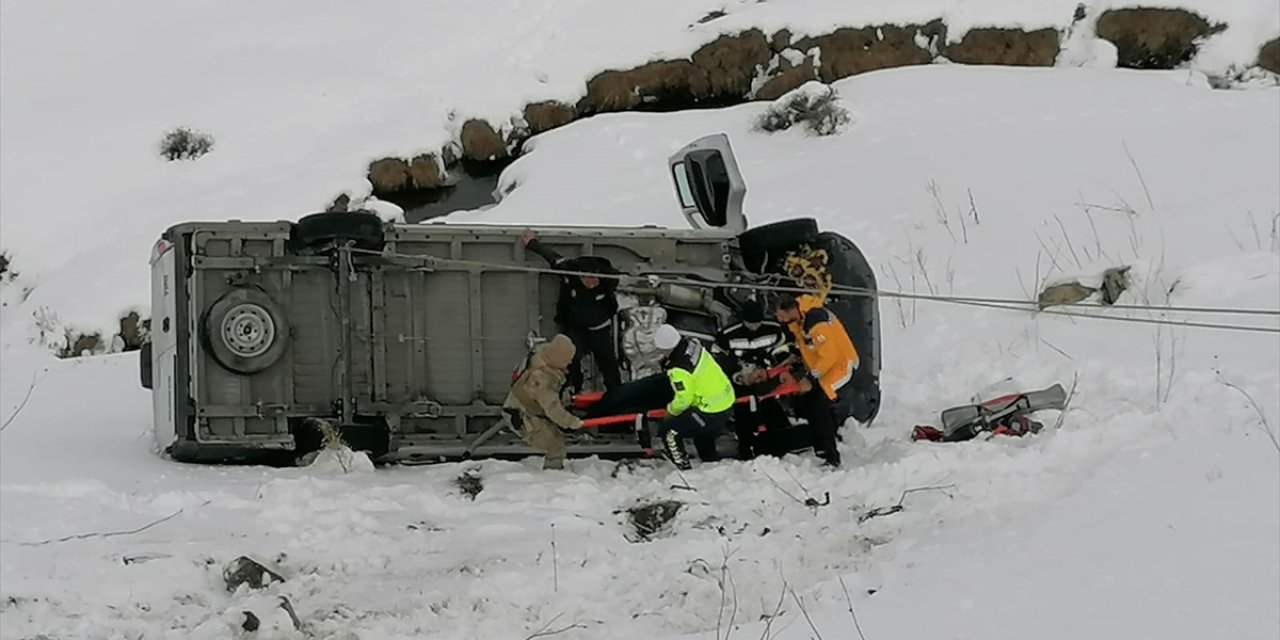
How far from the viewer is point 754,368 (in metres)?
8.40

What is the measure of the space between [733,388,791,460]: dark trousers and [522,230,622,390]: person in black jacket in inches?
35.6

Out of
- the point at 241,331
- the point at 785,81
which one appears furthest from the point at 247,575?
the point at 785,81

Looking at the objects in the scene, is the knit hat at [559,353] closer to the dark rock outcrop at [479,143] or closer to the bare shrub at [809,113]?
the bare shrub at [809,113]

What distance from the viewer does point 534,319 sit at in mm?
8445

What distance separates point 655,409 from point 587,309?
0.85 m

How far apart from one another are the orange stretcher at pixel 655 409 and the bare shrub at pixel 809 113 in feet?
27.6

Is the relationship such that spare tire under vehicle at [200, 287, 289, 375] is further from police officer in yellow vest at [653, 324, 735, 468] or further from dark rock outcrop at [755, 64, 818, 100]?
dark rock outcrop at [755, 64, 818, 100]

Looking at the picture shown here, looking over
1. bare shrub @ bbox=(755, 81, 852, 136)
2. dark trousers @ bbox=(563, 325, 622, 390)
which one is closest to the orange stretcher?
dark trousers @ bbox=(563, 325, 622, 390)

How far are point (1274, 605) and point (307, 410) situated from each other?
5.91 meters

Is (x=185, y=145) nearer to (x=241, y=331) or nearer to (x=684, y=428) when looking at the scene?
(x=241, y=331)

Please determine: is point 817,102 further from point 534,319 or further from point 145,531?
point 145,531

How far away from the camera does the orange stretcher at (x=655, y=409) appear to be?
8.02 m

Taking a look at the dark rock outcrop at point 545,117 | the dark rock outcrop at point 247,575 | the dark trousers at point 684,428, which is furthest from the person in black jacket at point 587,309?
the dark rock outcrop at point 545,117

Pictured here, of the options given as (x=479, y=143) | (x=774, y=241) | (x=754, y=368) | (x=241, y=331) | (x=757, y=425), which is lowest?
(x=757, y=425)
